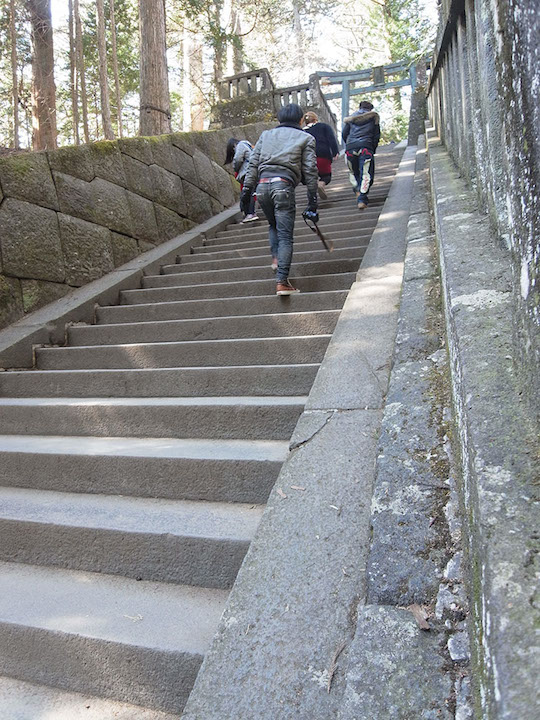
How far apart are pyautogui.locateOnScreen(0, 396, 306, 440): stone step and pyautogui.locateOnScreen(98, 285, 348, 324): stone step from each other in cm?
130

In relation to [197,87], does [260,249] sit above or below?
below

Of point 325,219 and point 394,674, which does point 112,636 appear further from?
point 325,219

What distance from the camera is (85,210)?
5.43 m

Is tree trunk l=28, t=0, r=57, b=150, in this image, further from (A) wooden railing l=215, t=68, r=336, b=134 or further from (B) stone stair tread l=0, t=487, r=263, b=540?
(B) stone stair tread l=0, t=487, r=263, b=540

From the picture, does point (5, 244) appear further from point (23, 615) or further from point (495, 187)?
point (495, 187)

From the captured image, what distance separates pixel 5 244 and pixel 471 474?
446cm

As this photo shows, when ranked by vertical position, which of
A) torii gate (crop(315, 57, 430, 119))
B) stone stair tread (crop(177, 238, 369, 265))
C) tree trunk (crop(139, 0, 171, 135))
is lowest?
stone stair tread (crop(177, 238, 369, 265))

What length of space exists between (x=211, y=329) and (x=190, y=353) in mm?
392

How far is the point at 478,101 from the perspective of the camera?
2500 mm

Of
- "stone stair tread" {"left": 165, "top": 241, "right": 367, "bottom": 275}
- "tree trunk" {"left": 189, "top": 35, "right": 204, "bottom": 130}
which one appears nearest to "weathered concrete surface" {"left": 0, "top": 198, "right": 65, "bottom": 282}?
"stone stair tread" {"left": 165, "top": 241, "right": 367, "bottom": 275}

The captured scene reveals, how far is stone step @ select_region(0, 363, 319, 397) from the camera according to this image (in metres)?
3.23

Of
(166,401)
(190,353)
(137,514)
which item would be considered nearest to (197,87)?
(190,353)

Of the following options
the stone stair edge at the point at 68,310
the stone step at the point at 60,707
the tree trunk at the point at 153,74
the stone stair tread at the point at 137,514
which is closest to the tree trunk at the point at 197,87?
the tree trunk at the point at 153,74

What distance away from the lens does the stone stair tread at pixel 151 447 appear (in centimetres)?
261
